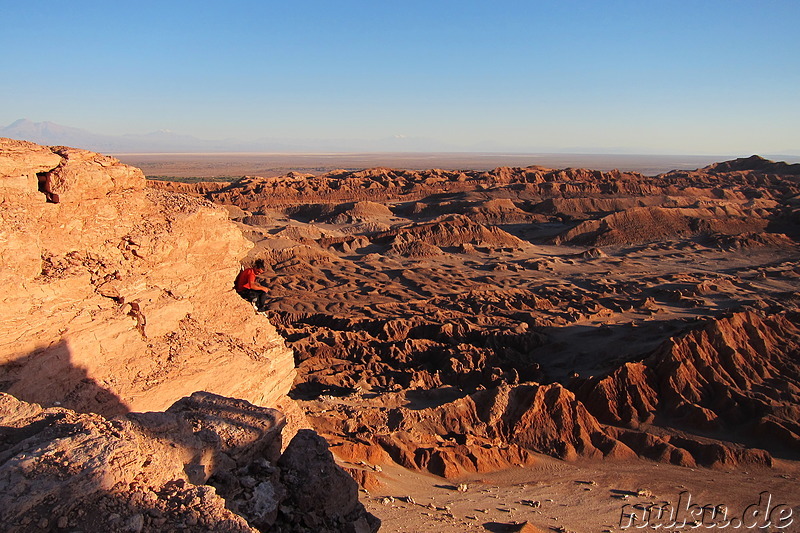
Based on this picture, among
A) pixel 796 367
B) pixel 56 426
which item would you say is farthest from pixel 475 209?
pixel 56 426

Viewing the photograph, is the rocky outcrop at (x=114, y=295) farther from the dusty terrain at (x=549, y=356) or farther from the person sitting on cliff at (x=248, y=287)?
the dusty terrain at (x=549, y=356)

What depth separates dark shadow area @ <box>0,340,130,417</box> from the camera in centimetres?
503

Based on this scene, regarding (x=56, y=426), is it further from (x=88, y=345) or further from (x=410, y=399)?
(x=410, y=399)

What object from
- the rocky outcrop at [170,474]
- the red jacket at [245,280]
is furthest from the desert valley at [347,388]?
the red jacket at [245,280]

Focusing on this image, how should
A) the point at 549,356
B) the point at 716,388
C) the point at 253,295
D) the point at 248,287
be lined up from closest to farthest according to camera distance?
the point at 248,287 → the point at 253,295 → the point at 716,388 → the point at 549,356

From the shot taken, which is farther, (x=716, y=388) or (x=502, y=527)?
(x=716, y=388)

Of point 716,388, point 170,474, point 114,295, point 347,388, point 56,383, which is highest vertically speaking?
point 114,295

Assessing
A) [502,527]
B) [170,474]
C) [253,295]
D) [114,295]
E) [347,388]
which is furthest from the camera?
[347,388]

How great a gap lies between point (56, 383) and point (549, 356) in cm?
1466

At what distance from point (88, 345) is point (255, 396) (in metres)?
2.24

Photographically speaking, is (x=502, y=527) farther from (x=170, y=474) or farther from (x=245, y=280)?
(x=170, y=474)

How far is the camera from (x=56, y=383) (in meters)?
5.32

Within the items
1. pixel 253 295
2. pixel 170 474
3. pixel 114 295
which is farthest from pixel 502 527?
pixel 114 295

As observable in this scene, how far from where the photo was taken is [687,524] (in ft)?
28.2
